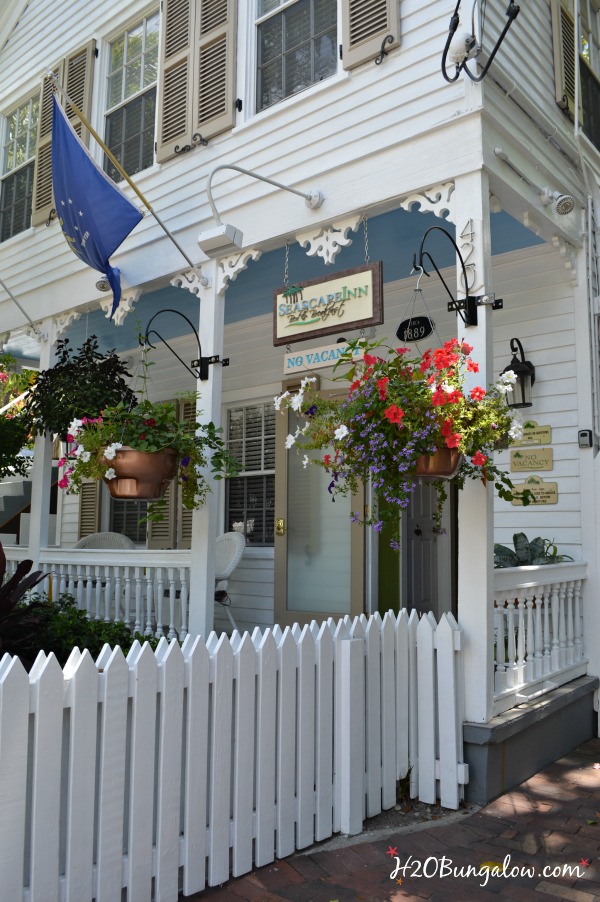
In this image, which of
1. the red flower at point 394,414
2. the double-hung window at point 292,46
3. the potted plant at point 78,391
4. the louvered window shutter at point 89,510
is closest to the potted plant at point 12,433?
the potted plant at point 78,391

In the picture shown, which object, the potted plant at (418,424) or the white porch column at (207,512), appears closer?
the potted plant at (418,424)

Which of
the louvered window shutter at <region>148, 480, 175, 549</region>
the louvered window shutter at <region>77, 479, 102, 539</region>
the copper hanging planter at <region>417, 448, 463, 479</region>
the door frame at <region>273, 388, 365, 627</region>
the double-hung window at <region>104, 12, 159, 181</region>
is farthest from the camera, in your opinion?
the louvered window shutter at <region>77, 479, 102, 539</region>

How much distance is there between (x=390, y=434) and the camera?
351 centimetres

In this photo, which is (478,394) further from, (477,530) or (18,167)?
(18,167)

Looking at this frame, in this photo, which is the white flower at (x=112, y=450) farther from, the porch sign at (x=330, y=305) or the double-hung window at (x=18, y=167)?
the double-hung window at (x=18, y=167)

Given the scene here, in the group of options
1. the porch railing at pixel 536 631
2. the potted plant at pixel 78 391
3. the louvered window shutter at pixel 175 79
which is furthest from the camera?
the louvered window shutter at pixel 175 79

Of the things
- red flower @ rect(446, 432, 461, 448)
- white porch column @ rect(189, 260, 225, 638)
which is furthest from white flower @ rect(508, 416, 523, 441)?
white porch column @ rect(189, 260, 225, 638)

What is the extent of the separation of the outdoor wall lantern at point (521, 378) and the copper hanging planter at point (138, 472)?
8.08ft

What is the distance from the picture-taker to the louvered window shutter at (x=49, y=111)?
6.98m

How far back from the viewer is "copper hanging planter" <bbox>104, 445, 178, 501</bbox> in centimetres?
455

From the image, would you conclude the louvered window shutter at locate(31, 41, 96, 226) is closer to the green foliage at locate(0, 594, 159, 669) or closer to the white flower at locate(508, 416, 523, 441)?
the green foliage at locate(0, 594, 159, 669)

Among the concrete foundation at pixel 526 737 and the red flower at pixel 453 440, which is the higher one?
the red flower at pixel 453 440

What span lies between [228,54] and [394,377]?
3.46 metres

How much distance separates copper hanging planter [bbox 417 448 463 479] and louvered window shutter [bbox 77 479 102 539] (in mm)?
6168
